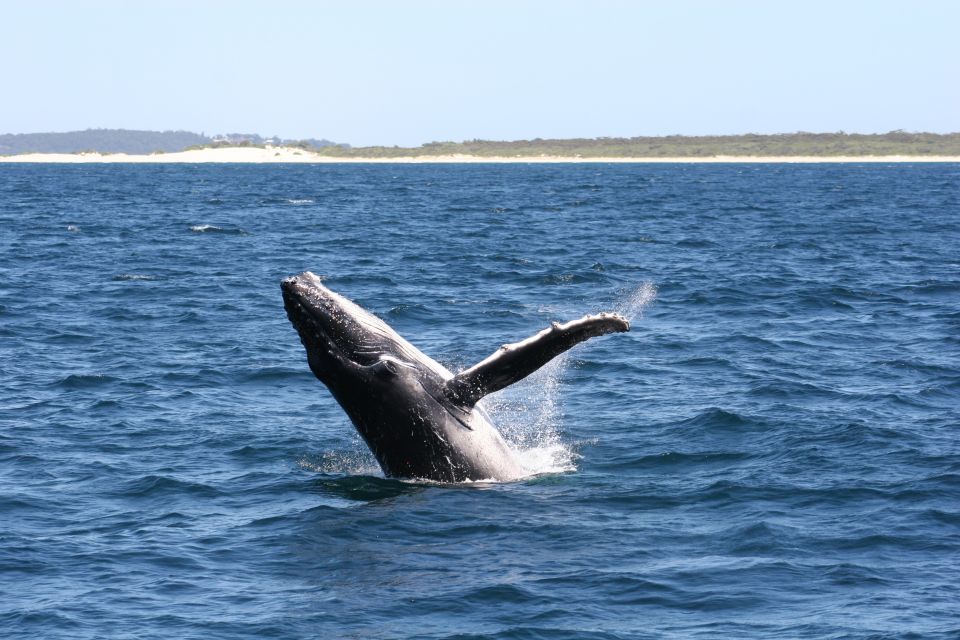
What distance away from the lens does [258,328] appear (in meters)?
24.3

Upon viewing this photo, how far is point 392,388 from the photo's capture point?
41.1 feet

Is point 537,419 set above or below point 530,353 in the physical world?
below

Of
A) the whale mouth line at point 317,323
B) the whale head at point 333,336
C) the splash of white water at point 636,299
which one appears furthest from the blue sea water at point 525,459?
the whale mouth line at point 317,323

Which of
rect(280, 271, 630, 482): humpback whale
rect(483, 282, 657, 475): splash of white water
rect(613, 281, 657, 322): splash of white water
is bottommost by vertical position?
rect(483, 282, 657, 475): splash of white water

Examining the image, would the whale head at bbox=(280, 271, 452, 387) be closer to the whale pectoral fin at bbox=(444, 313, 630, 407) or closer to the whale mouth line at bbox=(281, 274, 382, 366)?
the whale mouth line at bbox=(281, 274, 382, 366)

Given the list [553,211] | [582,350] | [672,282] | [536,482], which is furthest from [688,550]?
[553,211]

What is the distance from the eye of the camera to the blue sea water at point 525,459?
31.7ft

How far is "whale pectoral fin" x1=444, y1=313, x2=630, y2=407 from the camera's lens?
1113 centimetres

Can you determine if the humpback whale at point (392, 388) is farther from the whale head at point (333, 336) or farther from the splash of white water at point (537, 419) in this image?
the splash of white water at point (537, 419)

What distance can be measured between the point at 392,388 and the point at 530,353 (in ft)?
5.86

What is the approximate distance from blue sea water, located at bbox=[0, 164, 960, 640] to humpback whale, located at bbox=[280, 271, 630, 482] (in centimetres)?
37

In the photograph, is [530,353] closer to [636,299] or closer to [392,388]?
[392,388]

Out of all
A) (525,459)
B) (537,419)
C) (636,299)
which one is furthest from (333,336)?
(636,299)

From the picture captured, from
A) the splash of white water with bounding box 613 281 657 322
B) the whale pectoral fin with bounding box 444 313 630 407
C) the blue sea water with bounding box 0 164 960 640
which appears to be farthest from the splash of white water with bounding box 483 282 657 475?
the splash of white water with bounding box 613 281 657 322
